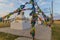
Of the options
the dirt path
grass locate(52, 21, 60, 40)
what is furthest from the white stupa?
grass locate(52, 21, 60, 40)

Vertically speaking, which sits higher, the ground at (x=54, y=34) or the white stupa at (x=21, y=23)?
the white stupa at (x=21, y=23)

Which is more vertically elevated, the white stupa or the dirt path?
the white stupa

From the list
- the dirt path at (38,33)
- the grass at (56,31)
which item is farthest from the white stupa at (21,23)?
the grass at (56,31)

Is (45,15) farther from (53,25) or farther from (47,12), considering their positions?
(53,25)

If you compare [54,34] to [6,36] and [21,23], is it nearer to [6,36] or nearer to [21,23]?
[21,23]

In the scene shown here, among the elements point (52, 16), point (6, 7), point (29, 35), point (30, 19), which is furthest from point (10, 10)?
point (52, 16)

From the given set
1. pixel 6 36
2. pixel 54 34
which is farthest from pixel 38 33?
pixel 6 36

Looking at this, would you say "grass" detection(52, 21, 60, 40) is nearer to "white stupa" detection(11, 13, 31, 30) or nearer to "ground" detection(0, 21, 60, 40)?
"ground" detection(0, 21, 60, 40)

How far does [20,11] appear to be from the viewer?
153 centimetres

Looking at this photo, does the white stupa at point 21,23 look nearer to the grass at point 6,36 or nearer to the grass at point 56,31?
the grass at point 6,36

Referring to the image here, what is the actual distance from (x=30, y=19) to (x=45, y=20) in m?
0.17

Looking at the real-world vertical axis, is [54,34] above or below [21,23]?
→ below

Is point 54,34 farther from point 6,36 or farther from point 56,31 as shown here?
point 6,36

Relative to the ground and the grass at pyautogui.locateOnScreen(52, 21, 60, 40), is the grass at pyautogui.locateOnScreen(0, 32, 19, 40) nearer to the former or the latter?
the ground
